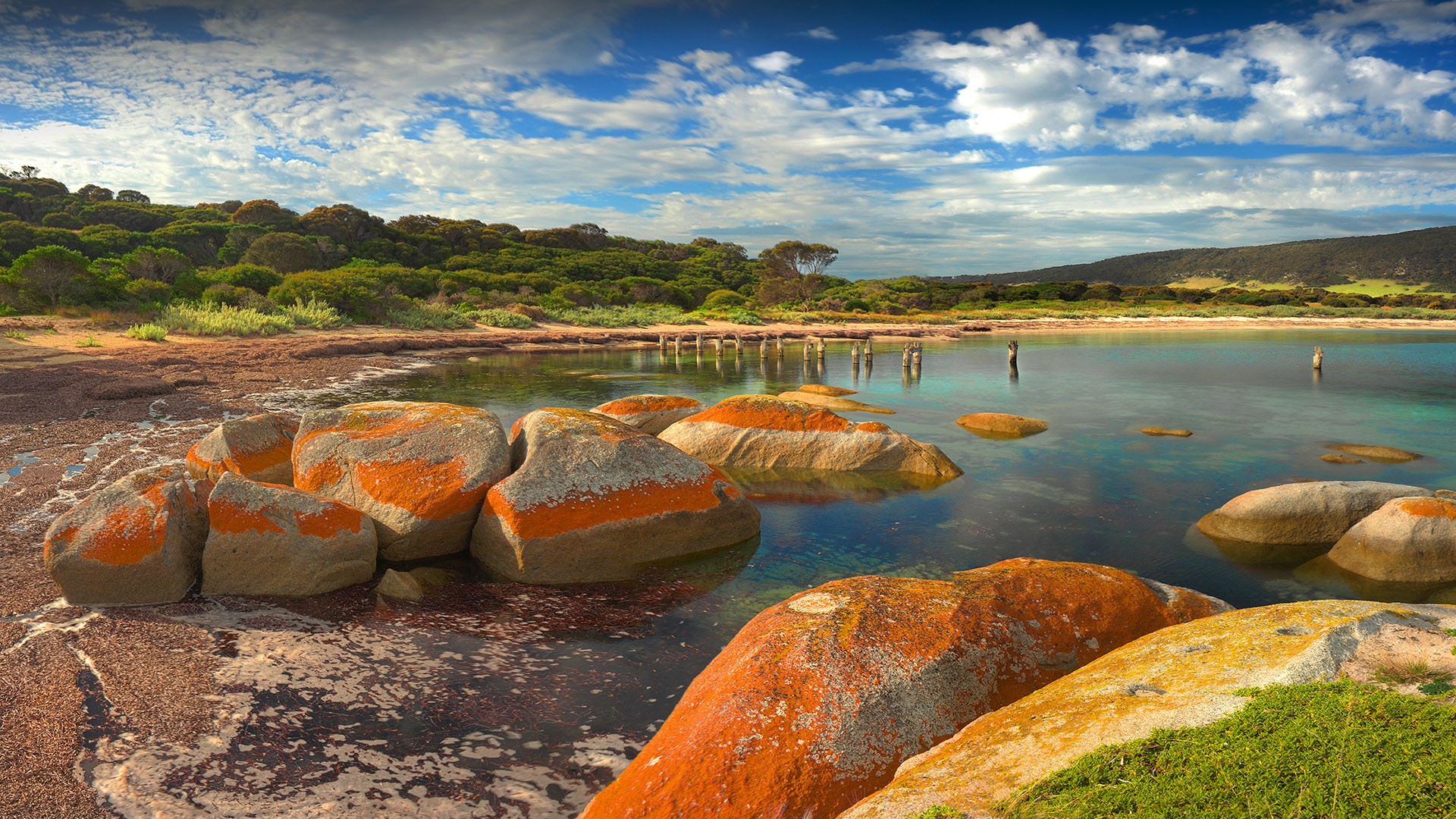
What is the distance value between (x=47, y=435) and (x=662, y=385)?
18.1 metres

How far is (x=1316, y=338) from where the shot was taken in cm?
5334

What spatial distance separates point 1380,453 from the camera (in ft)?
51.3

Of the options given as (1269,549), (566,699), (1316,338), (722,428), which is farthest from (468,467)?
(1316,338)

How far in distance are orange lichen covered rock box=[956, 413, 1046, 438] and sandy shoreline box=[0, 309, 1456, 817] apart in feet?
54.4

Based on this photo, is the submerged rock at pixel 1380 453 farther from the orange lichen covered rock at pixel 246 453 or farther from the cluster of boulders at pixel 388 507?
the orange lichen covered rock at pixel 246 453

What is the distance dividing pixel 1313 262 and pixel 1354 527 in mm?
136548

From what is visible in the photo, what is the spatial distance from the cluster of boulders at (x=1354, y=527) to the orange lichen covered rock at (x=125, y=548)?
12.4 meters

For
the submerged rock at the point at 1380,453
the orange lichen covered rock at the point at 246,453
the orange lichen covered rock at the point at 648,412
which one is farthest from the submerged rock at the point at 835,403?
the orange lichen covered rock at the point at 246,453

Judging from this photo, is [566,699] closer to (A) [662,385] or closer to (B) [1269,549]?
(B) [1269,549]

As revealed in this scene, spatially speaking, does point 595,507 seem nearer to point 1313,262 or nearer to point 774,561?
point 774,561

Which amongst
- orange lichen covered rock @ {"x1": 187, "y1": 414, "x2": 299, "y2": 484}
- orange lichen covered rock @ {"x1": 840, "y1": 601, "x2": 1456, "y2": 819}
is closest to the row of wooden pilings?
orange lichen covered rock @ {"x1": 187, "y1": 414, "x2": 299, "y2": 484}

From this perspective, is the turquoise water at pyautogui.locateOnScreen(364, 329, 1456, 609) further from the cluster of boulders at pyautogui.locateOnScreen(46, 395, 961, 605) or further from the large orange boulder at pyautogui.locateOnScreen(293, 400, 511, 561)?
the large orange boulder at pyautogui.locateOnScreen(293, 400, 511, 561)

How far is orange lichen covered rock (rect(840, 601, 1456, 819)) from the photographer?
311 centimetres

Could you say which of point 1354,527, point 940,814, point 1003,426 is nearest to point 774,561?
point 940,814
